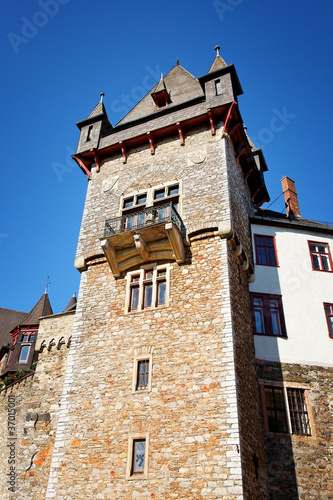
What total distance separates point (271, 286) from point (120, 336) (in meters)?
6.69

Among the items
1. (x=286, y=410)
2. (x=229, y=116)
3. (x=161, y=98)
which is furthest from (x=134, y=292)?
(x=161, y=98)

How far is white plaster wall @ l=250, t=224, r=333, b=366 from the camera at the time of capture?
17.0 m

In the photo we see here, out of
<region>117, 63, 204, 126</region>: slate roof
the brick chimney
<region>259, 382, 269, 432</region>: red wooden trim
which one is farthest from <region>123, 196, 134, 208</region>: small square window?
the brick chimney

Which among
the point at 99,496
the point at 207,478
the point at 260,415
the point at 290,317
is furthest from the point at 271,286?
the point at 99,496

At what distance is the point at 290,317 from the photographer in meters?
17.8

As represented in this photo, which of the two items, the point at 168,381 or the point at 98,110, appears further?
the point at 98,110

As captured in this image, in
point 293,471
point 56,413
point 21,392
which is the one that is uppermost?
point 21,392

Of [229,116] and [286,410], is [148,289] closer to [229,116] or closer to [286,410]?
[286,410]

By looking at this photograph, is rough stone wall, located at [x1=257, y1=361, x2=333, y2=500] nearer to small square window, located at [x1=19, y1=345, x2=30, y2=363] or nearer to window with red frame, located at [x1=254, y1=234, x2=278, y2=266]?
window with red frame, located at [x1=254, y1=234, x2=278, y2=266]

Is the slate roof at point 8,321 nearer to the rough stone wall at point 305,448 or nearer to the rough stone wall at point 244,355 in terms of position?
the rough stone wall at point 244,355

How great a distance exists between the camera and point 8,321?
39.3 m

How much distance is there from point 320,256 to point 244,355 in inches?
271

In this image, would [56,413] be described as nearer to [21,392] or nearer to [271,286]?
[21,392]

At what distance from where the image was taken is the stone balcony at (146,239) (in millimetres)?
16375
